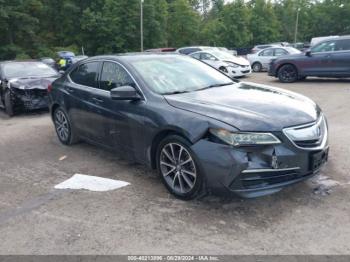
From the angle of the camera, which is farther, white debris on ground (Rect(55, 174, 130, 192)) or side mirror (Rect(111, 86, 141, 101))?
white debris on ground (Rect(55, 174, 130, 192))

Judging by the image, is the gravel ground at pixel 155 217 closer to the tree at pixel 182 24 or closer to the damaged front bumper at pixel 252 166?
the damaged front bumper at pixel 252 166

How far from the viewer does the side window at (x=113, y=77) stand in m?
5.22

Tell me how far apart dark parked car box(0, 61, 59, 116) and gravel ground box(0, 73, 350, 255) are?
456 cm

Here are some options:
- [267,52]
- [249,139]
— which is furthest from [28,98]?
[267,52]

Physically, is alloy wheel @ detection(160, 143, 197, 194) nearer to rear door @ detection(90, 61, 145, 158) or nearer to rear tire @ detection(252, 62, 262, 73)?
rear door @ detection(90, 61, 145, 158)

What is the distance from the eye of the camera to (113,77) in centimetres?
552

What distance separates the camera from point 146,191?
4.82 m

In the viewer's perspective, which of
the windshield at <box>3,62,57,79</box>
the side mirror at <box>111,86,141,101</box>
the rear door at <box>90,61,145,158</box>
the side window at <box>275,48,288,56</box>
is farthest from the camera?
the side window at <box>275,48,288,56</box>

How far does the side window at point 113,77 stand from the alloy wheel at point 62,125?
147cm

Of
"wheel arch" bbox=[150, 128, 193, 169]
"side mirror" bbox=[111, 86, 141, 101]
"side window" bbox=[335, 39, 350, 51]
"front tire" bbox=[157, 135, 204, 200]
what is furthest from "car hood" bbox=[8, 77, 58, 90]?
"side window" bbox=[335, 39, 350, 51]

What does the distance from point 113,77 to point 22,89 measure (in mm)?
5357

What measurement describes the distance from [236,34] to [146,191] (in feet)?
157

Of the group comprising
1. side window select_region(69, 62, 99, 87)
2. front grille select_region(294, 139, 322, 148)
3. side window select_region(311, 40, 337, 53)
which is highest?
side window select_region(311, 40, 337, 53)

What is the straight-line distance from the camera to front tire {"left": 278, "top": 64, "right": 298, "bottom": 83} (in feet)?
48.6
